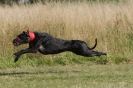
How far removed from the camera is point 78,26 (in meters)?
14.0

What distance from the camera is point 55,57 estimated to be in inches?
505

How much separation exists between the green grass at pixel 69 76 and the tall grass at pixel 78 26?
1101 mm

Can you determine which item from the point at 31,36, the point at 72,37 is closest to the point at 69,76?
the point at 31,36

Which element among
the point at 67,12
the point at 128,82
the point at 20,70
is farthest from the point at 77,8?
the point at 128,82

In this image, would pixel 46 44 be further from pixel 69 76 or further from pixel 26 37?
pixel 69 76

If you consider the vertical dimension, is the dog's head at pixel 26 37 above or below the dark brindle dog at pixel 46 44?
above

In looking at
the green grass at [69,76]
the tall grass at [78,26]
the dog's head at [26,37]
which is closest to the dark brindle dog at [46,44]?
the dog's head at [26,37]

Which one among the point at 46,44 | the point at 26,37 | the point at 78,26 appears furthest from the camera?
the point at 78,26

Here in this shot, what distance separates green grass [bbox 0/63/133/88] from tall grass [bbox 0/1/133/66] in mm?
1101

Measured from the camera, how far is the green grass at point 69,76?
897cm

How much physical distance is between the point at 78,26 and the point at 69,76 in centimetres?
402

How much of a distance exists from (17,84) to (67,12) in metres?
5.88

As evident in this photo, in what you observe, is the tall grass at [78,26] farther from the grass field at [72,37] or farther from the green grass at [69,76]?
the green grass at [69,76]

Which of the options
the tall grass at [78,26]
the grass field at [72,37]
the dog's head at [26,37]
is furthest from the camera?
the tall grass at [78,26]
